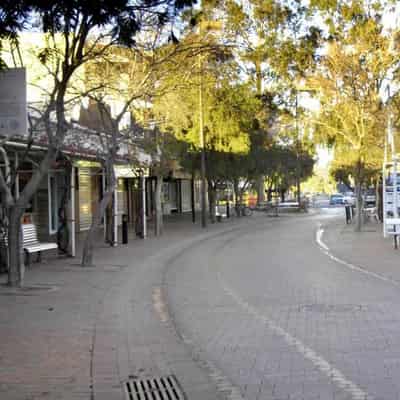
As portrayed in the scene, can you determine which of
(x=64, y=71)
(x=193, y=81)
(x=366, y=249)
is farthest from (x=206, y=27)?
(x=366, y=249)

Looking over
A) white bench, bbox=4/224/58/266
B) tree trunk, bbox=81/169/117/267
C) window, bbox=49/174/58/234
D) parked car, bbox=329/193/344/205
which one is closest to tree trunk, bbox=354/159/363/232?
window, bbox=49/174/58/234

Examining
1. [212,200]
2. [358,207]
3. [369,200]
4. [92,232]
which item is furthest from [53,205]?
[369,200]

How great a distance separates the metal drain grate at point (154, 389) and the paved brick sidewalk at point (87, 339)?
0.09 metres

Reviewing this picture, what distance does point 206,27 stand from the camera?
15.5m

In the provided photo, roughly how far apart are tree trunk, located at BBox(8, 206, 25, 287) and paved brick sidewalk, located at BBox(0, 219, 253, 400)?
1.10 ft

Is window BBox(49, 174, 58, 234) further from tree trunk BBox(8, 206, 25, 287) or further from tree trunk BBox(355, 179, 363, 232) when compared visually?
tree trunk BBox(355, 179, 363, 232)

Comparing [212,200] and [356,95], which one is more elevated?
[356,95]

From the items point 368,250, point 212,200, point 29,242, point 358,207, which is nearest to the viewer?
point 29,242

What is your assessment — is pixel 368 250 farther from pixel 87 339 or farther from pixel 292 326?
pixel 87 339

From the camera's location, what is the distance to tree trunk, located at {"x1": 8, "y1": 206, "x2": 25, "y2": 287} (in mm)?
12594

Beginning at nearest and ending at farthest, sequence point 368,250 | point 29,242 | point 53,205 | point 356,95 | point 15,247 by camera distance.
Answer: point 15,247 → point 29,242 → point 368,250 → point 53,205 → point 356,95

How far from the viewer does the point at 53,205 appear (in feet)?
82.5

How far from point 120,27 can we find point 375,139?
24175 mm

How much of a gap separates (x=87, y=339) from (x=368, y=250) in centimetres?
1428
